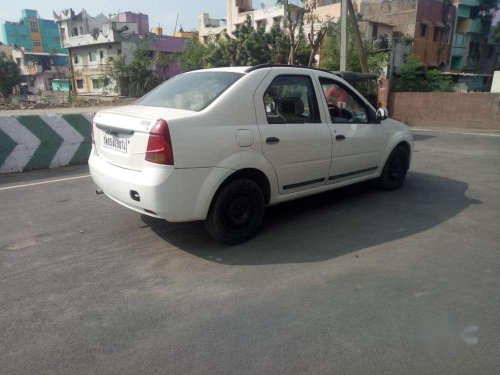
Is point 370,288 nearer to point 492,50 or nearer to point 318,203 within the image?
point 318,203

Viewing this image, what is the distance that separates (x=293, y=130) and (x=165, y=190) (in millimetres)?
1597

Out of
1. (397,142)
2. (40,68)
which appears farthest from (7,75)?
(397,142)

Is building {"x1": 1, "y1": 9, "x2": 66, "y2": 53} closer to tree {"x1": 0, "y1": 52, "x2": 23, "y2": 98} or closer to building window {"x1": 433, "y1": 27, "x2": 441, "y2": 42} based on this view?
tree {"x1": 0, "y1": 52, "x2": 23, "y2": 98}

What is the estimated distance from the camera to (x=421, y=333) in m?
2.66

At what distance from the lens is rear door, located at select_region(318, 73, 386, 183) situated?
187 inches

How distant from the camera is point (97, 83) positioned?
49406 millimetres

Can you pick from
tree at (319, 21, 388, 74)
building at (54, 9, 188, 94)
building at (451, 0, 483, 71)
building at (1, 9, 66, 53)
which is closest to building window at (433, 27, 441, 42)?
building at (451, 0, 483, 71)

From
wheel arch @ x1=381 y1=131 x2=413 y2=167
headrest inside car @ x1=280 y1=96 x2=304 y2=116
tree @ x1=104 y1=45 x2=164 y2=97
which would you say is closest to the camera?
headrest inside car @ x1=280 y1=96 x2=304 y2=116

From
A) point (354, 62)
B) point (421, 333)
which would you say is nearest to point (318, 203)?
point (421, 333)

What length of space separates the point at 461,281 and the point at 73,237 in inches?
151

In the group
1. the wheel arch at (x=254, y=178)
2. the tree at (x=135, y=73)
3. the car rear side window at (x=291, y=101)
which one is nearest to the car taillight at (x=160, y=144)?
the wheel arch at (x=254, y=178)

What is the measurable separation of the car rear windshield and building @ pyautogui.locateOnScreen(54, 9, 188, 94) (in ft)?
148

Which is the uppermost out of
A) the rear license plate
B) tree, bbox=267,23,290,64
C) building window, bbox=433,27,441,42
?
building window, bbox=433,27,441,42

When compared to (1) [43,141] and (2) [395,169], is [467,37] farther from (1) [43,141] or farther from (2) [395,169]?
(1) [43,141]
